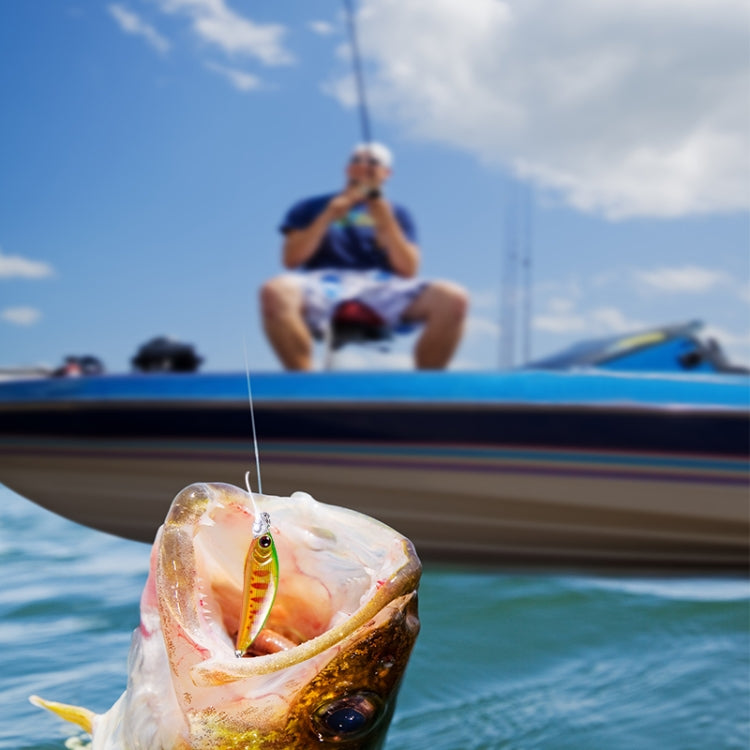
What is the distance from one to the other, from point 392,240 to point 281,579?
2258mm

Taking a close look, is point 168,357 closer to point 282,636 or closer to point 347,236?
point 347,236

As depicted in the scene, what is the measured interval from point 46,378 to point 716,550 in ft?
7.99

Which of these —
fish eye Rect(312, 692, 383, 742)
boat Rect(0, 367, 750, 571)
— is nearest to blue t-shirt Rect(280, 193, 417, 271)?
boat Rect(0, 367, 750, 571)

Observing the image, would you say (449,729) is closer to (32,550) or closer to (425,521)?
(425,521)

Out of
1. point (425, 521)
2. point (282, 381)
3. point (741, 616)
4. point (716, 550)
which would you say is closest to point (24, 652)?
point (282, 381)

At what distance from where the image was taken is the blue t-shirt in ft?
10.5

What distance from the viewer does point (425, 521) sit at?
9.72 ft

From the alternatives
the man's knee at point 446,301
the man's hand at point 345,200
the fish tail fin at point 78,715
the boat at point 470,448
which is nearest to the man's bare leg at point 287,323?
the boat at point 470,448

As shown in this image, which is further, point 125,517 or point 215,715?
point 125,517

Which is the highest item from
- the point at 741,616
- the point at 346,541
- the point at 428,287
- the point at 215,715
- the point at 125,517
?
the point at 428,287

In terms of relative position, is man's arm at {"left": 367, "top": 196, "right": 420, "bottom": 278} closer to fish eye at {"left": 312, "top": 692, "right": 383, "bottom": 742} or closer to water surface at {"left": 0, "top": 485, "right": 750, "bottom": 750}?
water surface at {"left": 0, "top": 485, "right": 750, "bottom": 750}

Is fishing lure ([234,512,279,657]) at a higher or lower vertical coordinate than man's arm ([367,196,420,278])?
lower

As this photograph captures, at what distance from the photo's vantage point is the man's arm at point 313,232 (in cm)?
318

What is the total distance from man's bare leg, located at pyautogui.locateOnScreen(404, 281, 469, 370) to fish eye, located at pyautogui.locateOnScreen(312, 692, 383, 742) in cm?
227
